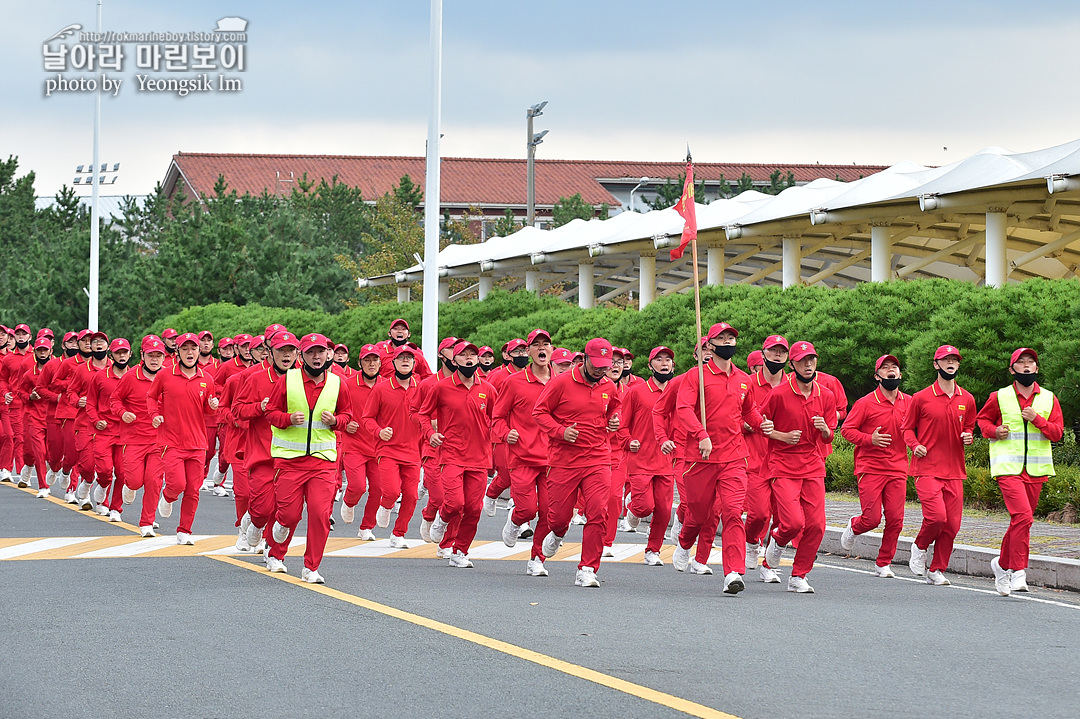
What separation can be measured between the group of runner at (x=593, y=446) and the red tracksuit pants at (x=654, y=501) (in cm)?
2

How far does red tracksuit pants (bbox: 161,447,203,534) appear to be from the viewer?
1461cm

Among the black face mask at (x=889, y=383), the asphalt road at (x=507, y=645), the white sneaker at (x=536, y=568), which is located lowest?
the asphalt road at (x=507, y=645)

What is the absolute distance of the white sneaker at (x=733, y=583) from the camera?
11.0m

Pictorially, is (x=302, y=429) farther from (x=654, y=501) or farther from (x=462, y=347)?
(x=654, y=501)

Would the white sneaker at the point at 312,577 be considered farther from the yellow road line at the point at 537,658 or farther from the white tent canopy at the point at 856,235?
the white tent canopy at the point at 856,235

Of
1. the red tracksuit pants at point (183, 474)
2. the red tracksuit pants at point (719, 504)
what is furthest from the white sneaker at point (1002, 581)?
the red tracksuit pants at point (183, 474)

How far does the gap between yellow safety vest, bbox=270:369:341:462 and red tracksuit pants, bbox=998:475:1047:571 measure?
529 centimetres

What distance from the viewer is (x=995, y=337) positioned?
17500 mm

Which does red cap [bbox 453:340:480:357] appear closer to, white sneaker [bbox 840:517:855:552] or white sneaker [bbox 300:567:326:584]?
white sneaker [bbox 300:567:326:584]

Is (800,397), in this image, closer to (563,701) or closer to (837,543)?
(837,543)

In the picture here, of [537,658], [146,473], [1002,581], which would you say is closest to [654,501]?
[1002,581]

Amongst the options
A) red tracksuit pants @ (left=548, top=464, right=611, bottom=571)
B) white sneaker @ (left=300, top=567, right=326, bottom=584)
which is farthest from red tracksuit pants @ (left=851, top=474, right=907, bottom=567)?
white sneaker @ (left=300, top=567, right=326, bottom=584)

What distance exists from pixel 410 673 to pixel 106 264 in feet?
169

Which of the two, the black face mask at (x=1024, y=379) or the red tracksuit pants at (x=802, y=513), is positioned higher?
the black face mask at (x=1024, y=379)
